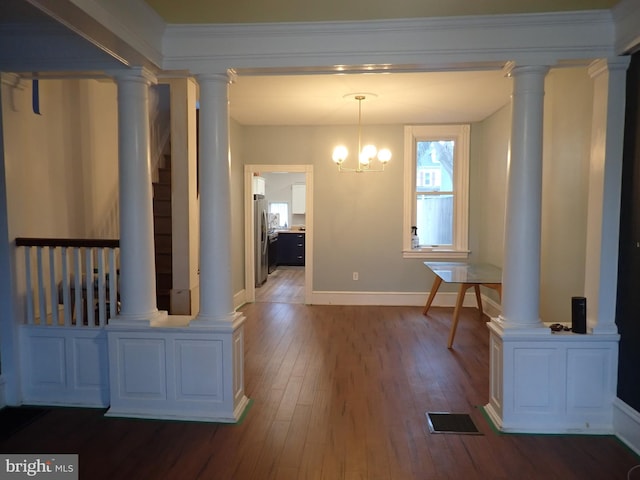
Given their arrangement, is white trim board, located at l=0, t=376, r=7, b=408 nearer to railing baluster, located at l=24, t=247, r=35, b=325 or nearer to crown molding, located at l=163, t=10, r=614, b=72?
railing baluster, located at l=24, t=247, r=35, b=325

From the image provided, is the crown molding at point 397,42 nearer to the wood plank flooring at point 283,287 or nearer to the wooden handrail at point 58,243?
the wooden handrail at point 58,243

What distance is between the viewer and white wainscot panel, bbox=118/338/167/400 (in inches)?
104

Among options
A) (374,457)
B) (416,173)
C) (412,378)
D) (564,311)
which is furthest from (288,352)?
(416,173)

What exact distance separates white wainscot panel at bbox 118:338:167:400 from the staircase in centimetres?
156

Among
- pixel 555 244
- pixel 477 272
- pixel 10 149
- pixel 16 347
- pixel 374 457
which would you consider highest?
pixel 10 149

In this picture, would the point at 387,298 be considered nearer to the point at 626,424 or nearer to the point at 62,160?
the point at 626,424

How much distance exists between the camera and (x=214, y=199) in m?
2.61

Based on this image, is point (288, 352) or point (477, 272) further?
point (477, 272)

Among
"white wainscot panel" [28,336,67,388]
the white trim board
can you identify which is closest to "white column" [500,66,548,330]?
"white wainscot panel" [28,336,67,388]

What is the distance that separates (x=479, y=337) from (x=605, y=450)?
2056mm

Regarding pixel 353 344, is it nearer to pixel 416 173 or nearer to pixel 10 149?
pixel 416 173

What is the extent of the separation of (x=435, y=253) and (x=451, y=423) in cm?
338

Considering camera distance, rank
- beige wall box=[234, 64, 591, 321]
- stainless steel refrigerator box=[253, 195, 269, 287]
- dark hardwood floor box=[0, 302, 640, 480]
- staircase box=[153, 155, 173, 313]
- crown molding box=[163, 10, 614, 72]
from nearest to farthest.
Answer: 1. dark hardwood floor box=[0, 302, 640, 480]
2. crown molding box=[163, 10, 614, 72]
3. staircase box=[153, 155, 173, 313]
4. beige wall box=[234, 64, 591, 321]
5. stainless steel refrigerator box=[253, 195, 269, 287]

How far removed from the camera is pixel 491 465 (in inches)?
85.8
